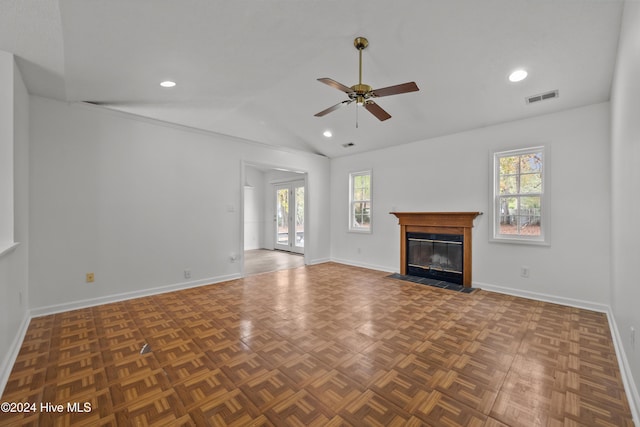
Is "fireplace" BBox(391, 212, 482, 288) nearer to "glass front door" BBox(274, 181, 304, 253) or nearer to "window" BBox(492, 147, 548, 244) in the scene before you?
"window" BBox(492, 147, 548, 244)

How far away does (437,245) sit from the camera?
4820mm

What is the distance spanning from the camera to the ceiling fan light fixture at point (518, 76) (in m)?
3.04

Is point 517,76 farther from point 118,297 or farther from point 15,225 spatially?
point 118,297

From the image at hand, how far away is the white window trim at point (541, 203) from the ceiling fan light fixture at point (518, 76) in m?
1.12

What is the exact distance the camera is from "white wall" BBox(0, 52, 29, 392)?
210 cm

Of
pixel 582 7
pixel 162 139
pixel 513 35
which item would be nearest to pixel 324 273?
pixel 162 139

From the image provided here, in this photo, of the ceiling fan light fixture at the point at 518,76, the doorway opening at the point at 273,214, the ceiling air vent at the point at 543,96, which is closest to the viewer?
the ceiling fan light fixture at the point at 518,76

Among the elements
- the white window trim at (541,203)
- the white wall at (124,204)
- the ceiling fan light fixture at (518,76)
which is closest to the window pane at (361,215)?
the white window trim at (541,203)

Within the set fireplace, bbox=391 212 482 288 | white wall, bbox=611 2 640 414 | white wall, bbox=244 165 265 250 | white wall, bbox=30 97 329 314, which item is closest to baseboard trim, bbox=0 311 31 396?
white wall, bbox=30 97 329 314

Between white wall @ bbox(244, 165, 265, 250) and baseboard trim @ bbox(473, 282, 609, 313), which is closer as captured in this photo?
baseboard trim @ bbox(473, 282, 609, 313)

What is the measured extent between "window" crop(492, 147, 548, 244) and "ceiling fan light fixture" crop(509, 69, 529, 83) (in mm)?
1153

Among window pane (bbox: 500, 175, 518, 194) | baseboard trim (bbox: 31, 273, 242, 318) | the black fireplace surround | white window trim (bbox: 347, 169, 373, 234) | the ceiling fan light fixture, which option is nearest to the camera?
the ceiling fan light fixture

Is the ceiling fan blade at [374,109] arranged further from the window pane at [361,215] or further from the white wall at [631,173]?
the window pane at [361,215]

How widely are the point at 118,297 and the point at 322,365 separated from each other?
306cm
